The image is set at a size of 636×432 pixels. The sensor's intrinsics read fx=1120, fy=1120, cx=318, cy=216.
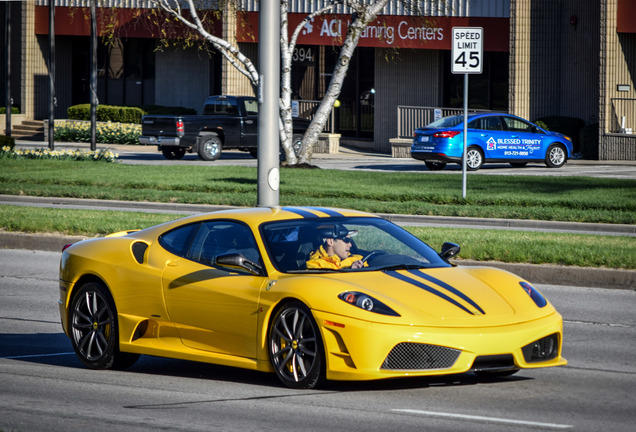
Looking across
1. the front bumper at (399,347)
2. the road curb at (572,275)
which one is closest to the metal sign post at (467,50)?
the road curb at (572,275)

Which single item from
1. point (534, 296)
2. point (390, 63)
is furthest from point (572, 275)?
point (390, 63)

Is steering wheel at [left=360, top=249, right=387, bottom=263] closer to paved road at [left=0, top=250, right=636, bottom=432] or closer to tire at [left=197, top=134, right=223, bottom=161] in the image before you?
paved road at [left=0, top=250, right=636, bottom=432]

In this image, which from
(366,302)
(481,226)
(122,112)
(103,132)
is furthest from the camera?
(122,112)

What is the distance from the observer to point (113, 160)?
104 ft

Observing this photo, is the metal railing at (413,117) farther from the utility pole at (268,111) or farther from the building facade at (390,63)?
the utility pole at (268,111)

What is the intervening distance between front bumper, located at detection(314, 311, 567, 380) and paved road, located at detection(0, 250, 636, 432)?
21 centimetres

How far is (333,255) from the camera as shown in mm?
8078

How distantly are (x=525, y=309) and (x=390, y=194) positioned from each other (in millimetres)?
15667

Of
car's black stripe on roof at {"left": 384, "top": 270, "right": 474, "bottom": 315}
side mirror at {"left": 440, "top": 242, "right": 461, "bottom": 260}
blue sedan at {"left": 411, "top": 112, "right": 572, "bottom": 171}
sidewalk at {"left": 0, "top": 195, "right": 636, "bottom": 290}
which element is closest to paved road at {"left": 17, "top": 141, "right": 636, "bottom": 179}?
blue sedan at {"left": 411, "top": 112, "right": 572, "bottom": 171}

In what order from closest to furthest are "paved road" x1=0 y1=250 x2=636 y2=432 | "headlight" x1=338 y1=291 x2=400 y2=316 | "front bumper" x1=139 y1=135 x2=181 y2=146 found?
"paved road" x1=0 y1=250 x2=636 y2=432 < "headlight" x1=338 y1=291 x2=400 y2=316 < "front bumper" x1=139 y1=135 x2=181 y2=146

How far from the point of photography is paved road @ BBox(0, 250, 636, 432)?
6648 millimetres

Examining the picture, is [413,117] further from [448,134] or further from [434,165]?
[448,134]

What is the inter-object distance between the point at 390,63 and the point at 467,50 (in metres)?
20.9

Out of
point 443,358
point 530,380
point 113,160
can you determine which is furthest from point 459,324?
point 113,160
